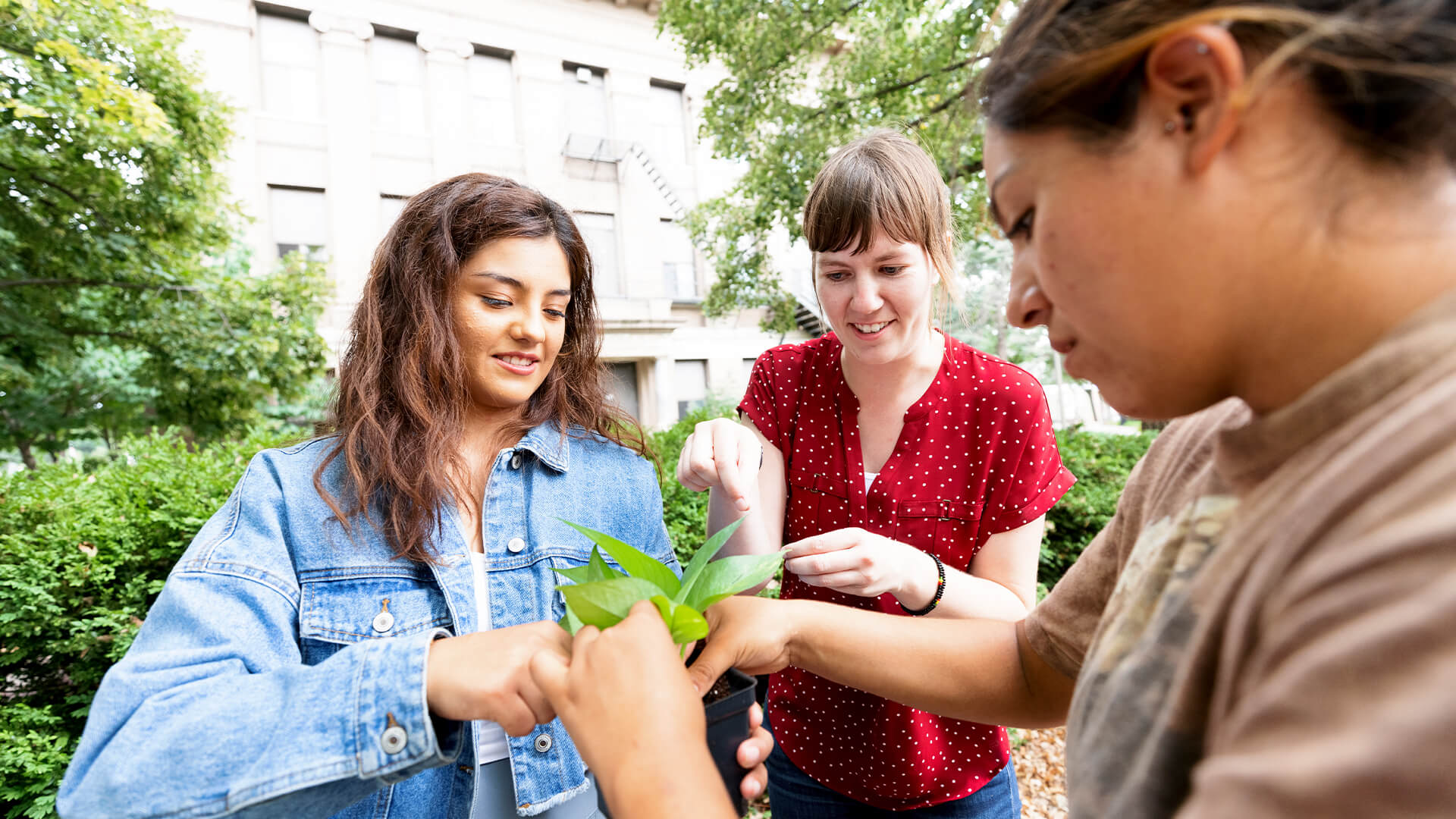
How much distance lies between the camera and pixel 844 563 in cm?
145

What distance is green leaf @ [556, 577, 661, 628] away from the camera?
105cm

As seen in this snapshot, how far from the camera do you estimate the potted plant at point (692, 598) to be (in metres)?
1.07

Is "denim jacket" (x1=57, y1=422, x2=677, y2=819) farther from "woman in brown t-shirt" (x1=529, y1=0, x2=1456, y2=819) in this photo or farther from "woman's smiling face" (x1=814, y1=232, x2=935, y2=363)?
"woman's smiling face" (x1=814, y1=232, x2=935, y2=363)

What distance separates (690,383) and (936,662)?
15.2 metres

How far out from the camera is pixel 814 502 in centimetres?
185

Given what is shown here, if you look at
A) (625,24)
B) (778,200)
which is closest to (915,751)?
(778,200)

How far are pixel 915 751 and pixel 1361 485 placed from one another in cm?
134

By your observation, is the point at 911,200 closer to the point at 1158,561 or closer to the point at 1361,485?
the point at 1158,561

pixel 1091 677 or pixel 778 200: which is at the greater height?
pixel 778 200

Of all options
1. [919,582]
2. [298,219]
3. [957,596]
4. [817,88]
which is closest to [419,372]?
[919,582]

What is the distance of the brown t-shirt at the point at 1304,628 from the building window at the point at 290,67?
15.6 m

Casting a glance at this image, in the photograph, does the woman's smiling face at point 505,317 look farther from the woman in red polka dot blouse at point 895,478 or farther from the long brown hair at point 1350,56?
the long brown hair at point 1350,56

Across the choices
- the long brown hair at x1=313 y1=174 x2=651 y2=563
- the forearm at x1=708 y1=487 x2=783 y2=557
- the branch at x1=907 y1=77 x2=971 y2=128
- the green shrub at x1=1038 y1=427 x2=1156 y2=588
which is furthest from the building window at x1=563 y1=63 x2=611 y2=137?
the forearm at x1=708 y1=487 x2=783 y2=557

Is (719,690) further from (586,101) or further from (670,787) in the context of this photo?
(586,101)
